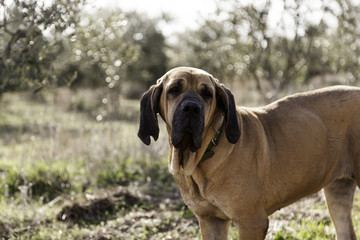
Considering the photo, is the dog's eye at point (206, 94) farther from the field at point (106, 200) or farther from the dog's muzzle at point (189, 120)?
the field at point (106, 200)

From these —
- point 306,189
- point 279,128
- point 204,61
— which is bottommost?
point 204,61

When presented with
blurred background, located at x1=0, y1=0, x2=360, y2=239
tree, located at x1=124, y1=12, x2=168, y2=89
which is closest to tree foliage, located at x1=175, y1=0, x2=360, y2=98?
blurred background, located at x1=0, y1=0, x2=360, y2=239

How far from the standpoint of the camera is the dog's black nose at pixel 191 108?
331 cm

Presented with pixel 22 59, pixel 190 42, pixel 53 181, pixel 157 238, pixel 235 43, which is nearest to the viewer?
pixel 157 238

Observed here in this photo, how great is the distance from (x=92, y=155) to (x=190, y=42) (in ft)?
69.3

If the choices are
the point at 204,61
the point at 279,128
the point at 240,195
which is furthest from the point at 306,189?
the point at 204,61

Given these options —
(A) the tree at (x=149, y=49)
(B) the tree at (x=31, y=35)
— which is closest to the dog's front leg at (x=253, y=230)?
(B) the tree at (x=31, y=35)

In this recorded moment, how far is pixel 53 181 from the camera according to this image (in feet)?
23.9

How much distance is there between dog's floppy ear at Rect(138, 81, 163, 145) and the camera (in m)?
3.69

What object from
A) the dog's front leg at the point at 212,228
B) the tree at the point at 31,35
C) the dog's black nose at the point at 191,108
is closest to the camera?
the dog's black nose at the point at 191,108

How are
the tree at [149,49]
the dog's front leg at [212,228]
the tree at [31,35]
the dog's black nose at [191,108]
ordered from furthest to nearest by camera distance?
the tree at [149,49]
the tree at [31,35]
the dog's front leg at [212,228]
the dog's black nose at [191,108]

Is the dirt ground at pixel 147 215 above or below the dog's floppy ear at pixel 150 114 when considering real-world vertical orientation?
below

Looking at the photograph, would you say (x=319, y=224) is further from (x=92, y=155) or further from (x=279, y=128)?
(x=92, y=155)

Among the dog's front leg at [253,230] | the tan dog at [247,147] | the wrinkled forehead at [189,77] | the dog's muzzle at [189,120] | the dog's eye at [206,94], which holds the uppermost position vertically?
the wrinkled forehead at [189,77]
